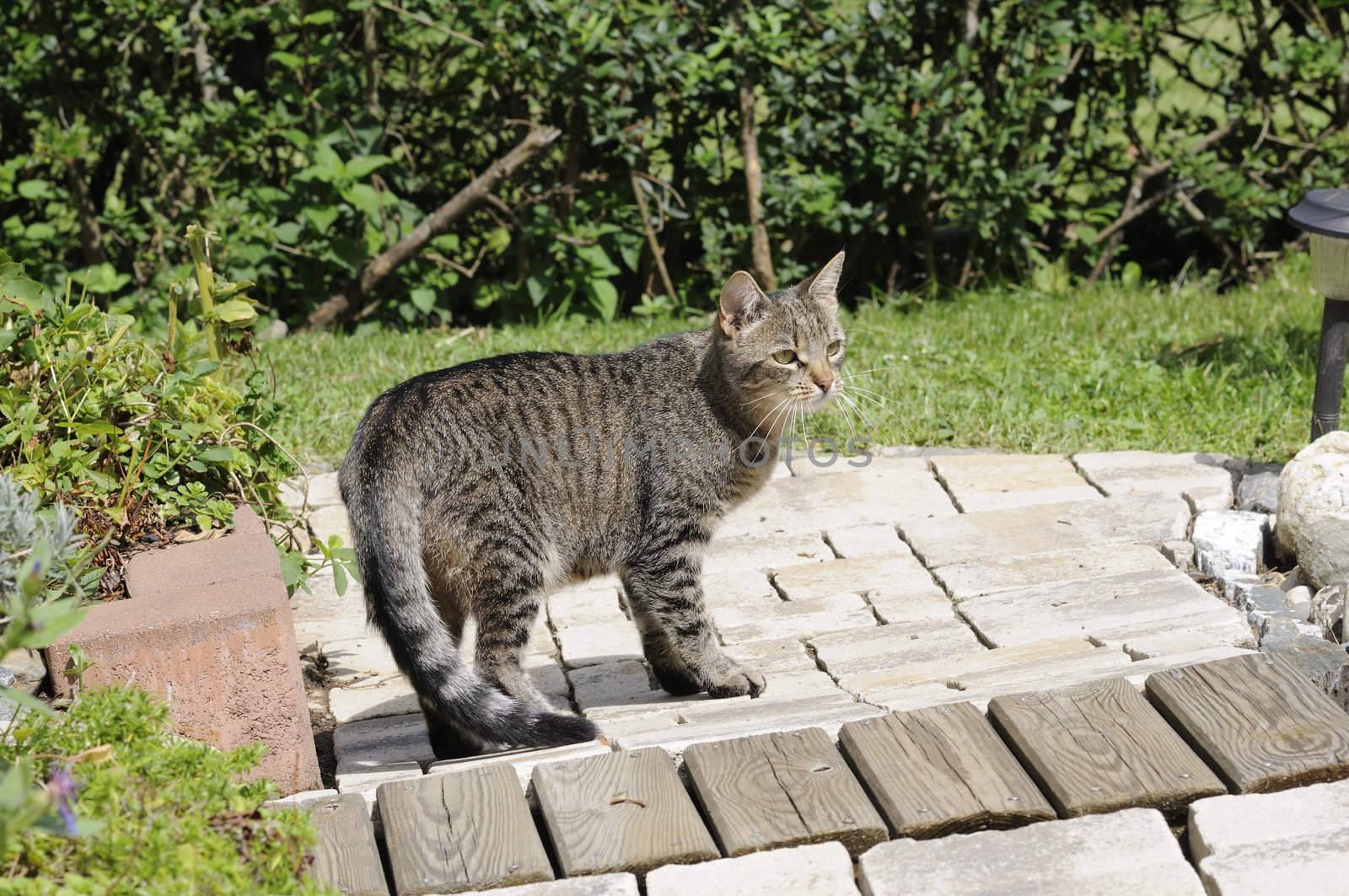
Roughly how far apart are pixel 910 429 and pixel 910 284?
2.56 metres

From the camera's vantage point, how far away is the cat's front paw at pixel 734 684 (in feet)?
A: 12.6

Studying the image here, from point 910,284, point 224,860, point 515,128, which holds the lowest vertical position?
point 910,284

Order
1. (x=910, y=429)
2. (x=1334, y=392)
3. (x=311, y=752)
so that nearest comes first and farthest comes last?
(x=311, y=752) < (x=1334, y=392) < (x=910, y=429)

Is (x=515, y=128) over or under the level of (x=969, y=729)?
over

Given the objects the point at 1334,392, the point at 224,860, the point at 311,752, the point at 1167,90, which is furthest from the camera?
the point at 1167,90

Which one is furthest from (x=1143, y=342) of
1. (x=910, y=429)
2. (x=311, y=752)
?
(x=311, y=752)

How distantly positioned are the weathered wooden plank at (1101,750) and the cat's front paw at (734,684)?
1029 millimetres

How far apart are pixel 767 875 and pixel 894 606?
192 cm

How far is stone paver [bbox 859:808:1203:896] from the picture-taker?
95.0 inches

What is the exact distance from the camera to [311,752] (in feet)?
10.2

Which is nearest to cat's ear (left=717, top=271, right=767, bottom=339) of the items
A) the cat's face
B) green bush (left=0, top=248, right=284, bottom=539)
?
the cat's face

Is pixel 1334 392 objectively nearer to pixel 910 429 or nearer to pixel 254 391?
Result: pixel 910 429

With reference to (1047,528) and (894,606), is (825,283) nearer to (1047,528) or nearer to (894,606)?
(894,606)

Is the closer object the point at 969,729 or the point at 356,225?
the point at 969,729
